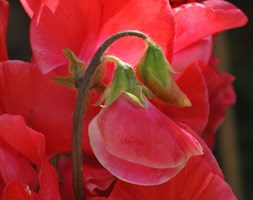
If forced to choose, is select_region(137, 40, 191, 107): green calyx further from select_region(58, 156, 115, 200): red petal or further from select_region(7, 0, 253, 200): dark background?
select_region(7, 0, 253, 200): dark background

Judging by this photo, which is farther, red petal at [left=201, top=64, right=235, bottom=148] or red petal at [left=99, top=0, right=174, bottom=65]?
red petal at [left=201, top=64, right=235, bottom=148]

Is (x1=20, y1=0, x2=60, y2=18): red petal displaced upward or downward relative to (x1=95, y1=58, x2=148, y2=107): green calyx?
upward

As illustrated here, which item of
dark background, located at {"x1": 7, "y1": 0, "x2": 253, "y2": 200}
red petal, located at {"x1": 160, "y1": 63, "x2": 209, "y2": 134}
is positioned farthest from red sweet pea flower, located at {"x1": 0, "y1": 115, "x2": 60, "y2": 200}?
dark background, located at {"x1": 7, "y1": 0, "x2": 253, "y2": 200}

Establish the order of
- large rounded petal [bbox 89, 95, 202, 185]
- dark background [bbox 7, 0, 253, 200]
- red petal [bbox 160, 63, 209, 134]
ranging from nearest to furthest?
large rounded petal [bbox 89, 95, 202, 185], red petal [bbox 160, 63, 209, 134], dark background [bbox 7, 0, 253, 200]

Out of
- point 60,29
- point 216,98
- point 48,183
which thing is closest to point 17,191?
point 48,183

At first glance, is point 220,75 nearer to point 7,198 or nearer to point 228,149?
point 7,198

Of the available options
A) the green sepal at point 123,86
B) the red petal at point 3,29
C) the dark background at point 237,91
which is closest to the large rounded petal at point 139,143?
the green sepal at point 123,86

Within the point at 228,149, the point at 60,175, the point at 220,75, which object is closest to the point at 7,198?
the point at 60,175
